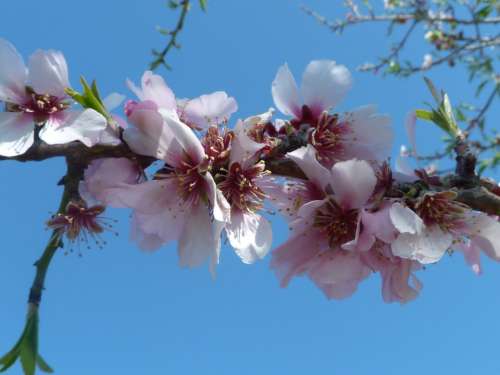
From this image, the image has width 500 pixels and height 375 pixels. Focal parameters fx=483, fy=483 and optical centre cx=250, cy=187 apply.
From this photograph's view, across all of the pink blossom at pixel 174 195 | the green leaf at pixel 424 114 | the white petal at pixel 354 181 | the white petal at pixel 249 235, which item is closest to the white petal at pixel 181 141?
the pink blossom at pixel 174 195

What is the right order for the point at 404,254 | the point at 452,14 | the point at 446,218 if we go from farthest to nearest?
the point at 452,14
the point at 446,218
the point at 404,254

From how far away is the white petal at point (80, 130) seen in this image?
104cm

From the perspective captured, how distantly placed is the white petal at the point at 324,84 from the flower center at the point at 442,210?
40 centimetres

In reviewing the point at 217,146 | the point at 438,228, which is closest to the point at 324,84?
the point at 217,146

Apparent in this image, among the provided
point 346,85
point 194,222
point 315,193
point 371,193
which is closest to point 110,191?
point 194,222

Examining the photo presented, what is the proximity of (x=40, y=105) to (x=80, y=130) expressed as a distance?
0.77 ft

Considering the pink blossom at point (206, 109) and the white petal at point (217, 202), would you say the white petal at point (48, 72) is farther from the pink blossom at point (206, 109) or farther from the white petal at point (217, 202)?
the white petal at point (217, 202)

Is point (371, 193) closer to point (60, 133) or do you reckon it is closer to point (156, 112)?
point (156, 112)

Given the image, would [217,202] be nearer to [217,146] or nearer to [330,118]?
[217,146]

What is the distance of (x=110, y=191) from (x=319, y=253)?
0.56 meters

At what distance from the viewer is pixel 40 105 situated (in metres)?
1.21

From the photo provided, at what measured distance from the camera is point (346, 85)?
4.52 ft

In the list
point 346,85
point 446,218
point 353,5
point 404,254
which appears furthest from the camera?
point 353,5

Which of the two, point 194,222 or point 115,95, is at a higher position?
point 115,95
